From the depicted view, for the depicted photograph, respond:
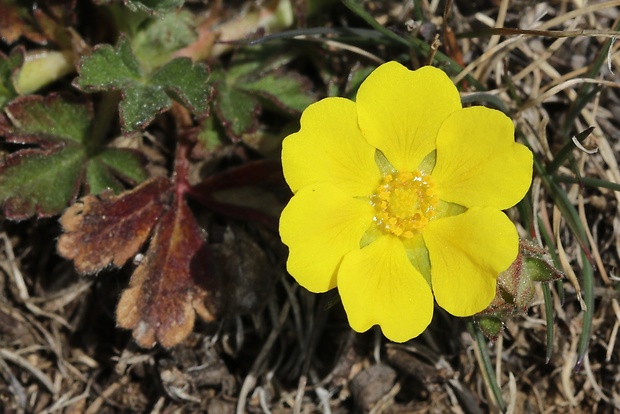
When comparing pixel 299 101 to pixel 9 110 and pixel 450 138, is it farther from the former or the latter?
pixel 9 110

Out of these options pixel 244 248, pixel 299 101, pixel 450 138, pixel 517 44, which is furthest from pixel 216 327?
pixel 517 44

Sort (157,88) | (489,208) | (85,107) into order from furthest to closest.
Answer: (85,107) < (157,88) < (489,208)

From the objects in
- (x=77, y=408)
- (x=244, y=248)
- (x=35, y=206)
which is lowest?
(x=77, y=408)

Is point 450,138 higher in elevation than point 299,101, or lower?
higher

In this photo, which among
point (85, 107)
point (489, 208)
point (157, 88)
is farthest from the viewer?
point (85, 107)

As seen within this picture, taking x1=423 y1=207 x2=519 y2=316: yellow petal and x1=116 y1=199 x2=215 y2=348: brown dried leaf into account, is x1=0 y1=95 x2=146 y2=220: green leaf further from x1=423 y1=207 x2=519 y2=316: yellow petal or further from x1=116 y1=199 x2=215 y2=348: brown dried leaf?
x1=423 y1=207 x2=519 y2=316: yellow petal

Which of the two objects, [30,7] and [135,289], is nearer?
[135,289]

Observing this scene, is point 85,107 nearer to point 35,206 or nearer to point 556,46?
point 35,206

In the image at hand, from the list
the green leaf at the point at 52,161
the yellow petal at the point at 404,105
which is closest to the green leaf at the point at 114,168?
the green leaf at the point at 52,161

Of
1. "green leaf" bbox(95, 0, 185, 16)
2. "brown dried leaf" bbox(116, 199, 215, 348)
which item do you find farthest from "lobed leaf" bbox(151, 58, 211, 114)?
"brown dried leaf" bbox(116, 199, 215, 348)

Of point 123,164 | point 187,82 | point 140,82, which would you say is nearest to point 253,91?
point 187,82
